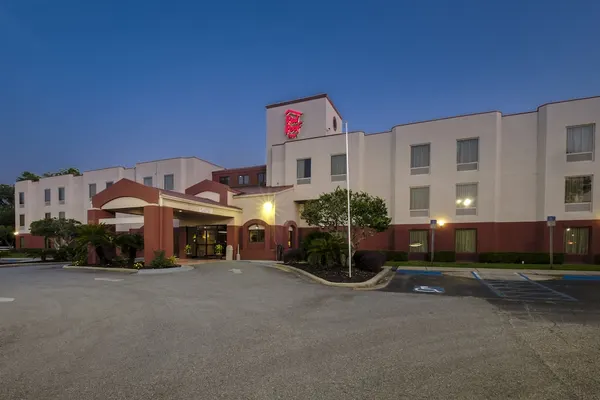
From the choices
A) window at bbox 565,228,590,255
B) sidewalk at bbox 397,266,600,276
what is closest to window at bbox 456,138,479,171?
window at bbox 565,228,590,255

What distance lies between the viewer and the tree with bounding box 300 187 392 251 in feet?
52.3

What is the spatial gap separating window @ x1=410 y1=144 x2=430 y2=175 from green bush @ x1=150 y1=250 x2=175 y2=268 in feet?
63.4

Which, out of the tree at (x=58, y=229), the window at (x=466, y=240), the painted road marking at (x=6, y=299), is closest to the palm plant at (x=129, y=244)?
the painted road marking at (x=6, y=299)

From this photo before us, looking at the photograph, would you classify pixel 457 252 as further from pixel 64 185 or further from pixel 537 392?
pixel 64 185

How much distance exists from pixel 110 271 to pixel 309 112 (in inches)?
929

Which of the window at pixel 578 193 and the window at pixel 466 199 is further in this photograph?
the window at pixel 466 199

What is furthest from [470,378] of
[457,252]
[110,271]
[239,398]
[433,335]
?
[457,252]

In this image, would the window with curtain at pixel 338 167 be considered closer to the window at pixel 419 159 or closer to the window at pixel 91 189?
the window at pixel 419 159

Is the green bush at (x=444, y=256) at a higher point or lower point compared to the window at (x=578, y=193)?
lower

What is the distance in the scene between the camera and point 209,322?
23.6 feet

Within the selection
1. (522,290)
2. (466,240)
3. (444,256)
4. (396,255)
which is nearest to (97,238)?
(396,255)

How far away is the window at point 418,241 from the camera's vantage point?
78.7 feet

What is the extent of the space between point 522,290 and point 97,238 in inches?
882

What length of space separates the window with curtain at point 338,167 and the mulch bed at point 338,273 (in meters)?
11.2
